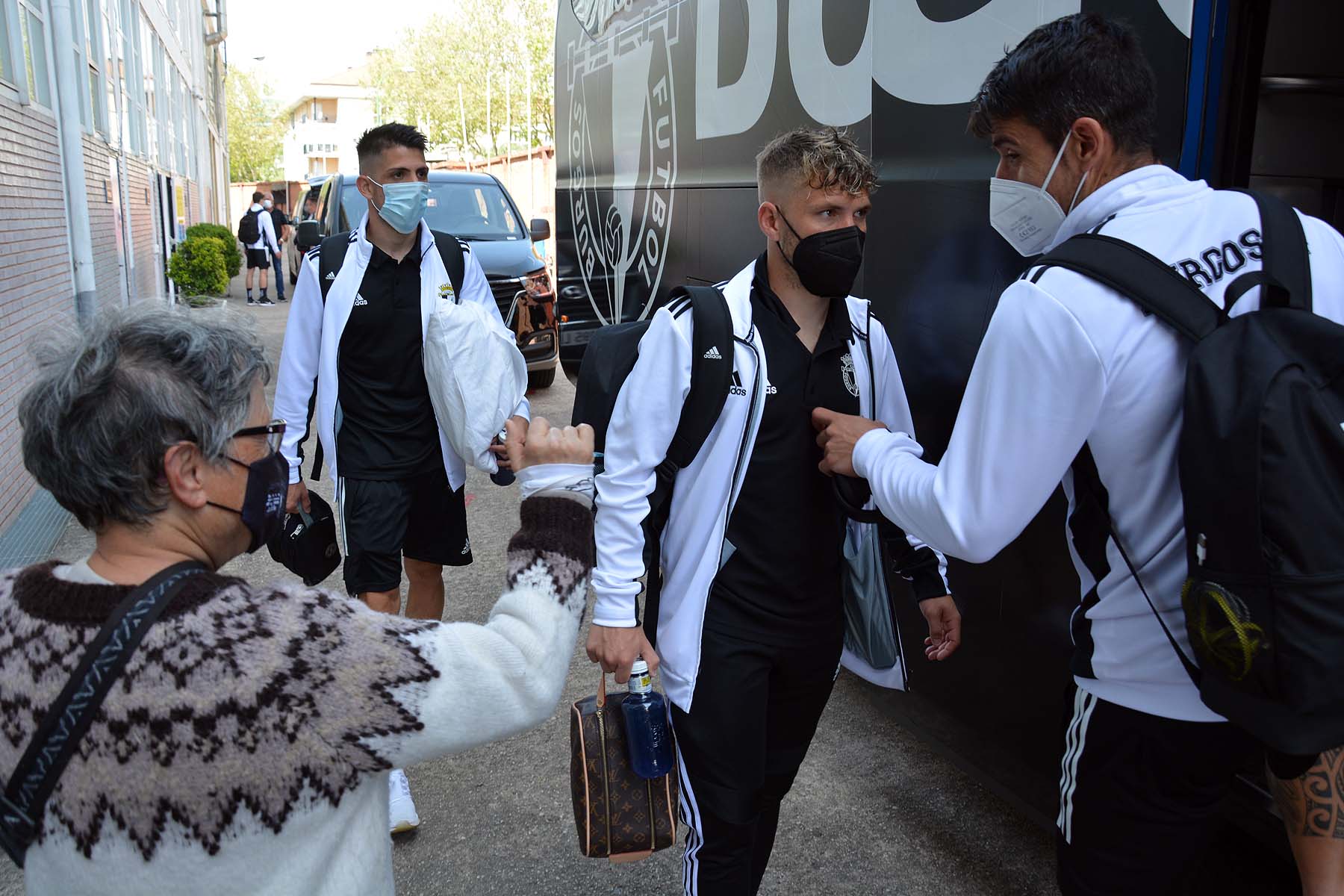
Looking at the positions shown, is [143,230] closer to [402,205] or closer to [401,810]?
[402,205]

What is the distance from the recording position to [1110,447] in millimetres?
1614

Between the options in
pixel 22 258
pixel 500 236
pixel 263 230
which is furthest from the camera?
pixel 263 230

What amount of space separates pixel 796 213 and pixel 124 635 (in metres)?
1.67

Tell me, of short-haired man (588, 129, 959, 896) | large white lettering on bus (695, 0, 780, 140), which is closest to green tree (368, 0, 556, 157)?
large white lettering on bus (695, 0, 780, 140)

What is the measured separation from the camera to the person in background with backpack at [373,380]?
11.4 feet

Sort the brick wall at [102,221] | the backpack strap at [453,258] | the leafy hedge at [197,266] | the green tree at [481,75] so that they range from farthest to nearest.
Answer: the green tree at [481,75]
the leafy hedge at [197,266]
the brick wall at [102,221]
the backpack strap at [453,258]

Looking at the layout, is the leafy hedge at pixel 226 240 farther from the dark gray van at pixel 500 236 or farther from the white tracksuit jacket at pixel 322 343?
the white tracksuit jacket at pixel 322 343

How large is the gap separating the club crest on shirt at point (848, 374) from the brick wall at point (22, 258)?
183 inches

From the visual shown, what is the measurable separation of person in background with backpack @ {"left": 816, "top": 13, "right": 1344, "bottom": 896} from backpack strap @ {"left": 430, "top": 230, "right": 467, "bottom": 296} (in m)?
2.26

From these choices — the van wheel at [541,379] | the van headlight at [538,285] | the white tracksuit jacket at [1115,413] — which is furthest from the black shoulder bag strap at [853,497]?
the van wheel at [541,379]

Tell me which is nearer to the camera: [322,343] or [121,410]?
[121,410]

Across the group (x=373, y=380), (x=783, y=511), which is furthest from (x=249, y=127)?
(x=783, y=511)

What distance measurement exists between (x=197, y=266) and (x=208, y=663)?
15816mm

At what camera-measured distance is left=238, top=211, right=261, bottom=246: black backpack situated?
19641mm
